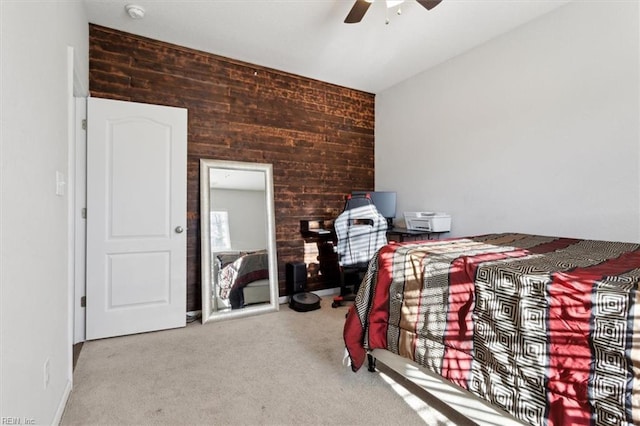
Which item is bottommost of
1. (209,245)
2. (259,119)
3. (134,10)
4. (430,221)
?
(209,245)

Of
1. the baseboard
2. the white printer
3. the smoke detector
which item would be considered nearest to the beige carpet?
the baseboard

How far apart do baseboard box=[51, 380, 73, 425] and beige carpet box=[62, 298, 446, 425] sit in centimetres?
3

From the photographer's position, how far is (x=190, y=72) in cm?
343

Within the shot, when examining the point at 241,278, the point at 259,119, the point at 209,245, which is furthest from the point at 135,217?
the point at 259,119

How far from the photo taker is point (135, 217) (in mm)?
3025

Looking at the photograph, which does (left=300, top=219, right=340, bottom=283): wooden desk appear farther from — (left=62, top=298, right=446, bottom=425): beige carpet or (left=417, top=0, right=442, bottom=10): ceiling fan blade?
(left=417, top=0, right=442, bottom=10): ceiling fan blade

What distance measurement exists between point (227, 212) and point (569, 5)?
3595mm

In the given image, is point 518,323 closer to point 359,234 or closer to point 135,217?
point 359,234

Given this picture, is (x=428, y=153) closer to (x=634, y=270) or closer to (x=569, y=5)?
(x=569, y=5)

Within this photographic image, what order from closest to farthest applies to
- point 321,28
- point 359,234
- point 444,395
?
point 444,395
point 321,28
point 359,234

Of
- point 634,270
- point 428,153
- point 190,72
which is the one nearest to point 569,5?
point 428,153

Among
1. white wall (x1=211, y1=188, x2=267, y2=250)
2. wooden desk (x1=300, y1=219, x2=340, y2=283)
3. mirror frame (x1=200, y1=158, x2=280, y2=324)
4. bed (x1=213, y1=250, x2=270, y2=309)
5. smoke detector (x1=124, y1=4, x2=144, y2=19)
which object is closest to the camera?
smoke detector (x1=124, y1=4, x2=144, y2=19)

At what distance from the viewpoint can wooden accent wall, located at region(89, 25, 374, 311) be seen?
124 inches

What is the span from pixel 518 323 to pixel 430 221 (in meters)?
2.24
